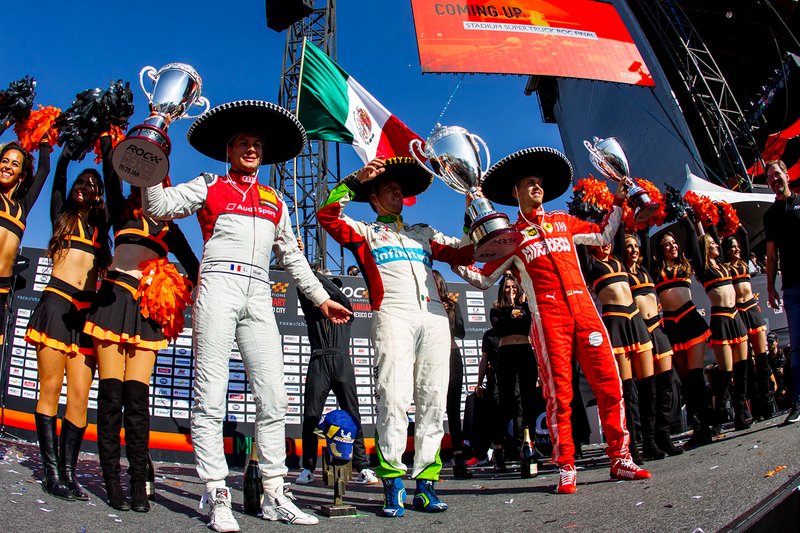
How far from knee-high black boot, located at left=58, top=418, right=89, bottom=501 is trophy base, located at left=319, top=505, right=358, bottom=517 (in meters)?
1.25

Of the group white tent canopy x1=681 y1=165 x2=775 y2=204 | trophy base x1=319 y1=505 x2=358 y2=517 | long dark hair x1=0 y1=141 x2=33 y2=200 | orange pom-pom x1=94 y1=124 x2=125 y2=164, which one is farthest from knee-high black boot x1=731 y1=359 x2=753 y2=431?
long dark hair x1=0 y1=141 x2=33 y2=200

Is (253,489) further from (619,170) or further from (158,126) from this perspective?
(619,170)

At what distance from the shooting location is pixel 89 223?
3521 millimetres

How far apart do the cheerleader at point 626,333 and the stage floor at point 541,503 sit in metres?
0.64

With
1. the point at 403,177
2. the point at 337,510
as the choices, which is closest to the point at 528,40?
the point at 403,177

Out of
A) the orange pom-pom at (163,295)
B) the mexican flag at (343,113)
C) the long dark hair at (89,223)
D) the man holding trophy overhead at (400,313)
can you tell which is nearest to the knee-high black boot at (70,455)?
the orange pom-pom at (163,295)

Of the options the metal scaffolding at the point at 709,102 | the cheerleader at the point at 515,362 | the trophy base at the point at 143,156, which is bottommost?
the cheerleader at the point at 515,362

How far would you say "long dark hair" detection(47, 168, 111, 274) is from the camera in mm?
3379

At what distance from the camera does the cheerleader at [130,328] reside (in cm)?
301

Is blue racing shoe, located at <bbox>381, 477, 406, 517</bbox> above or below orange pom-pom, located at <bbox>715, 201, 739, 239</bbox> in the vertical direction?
below

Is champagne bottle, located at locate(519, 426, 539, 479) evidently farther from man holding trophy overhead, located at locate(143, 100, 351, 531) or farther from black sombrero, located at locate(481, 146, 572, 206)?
man holding trophy overhead, located at locate(143, 100, 351, 531)

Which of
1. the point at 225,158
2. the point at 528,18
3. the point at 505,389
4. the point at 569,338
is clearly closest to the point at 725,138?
the point at 528,18

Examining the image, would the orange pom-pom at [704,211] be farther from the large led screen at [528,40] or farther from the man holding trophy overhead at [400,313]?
the large led screen at [528,40]

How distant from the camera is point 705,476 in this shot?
9.16ft
